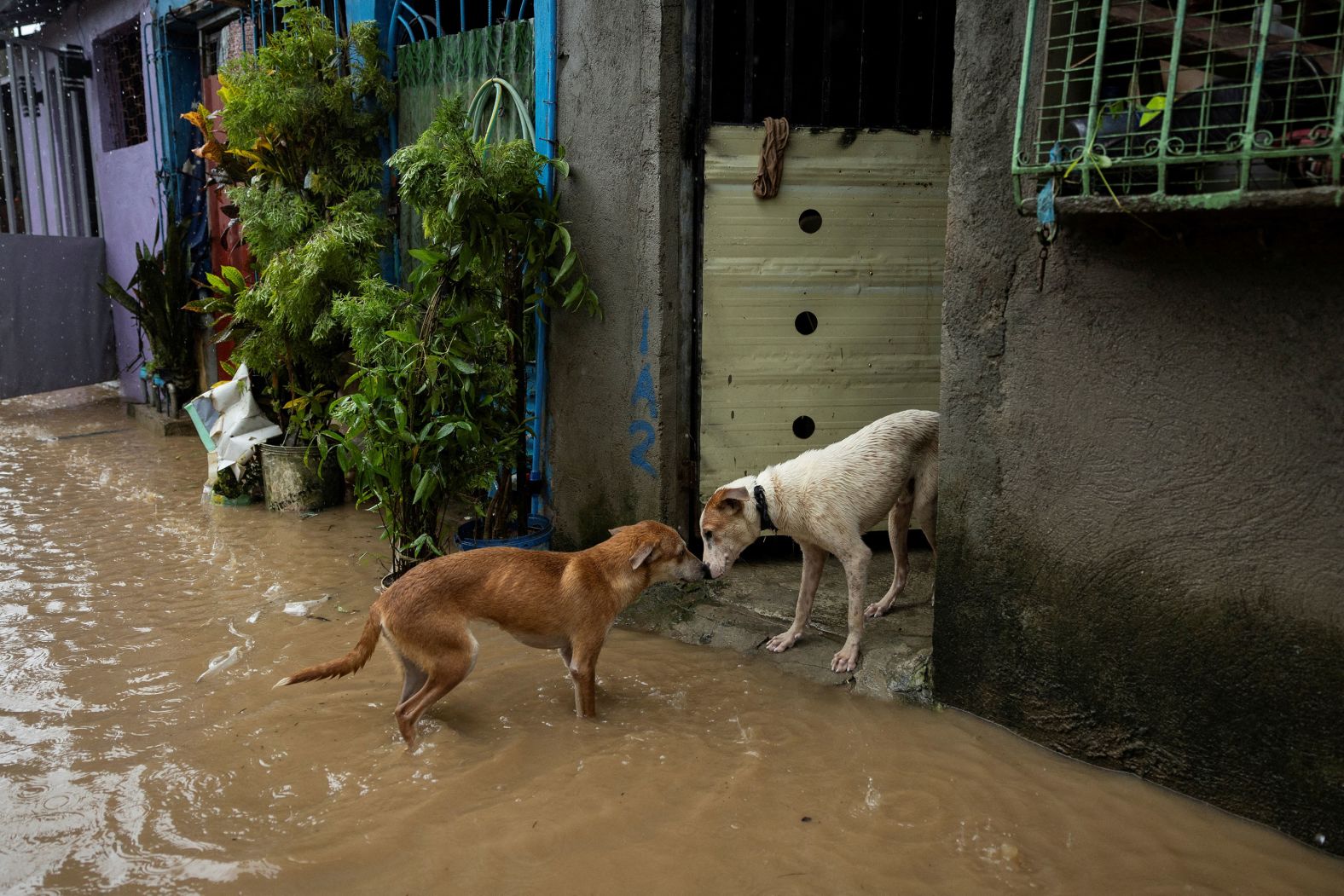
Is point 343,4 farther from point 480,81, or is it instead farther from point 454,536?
point 454,536

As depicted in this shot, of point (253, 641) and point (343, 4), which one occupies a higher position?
point (343, 4)

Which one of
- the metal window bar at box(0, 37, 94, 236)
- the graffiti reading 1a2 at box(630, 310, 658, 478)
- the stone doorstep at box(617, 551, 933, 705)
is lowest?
the stone doorstep at box(617, 551, 933, 705)

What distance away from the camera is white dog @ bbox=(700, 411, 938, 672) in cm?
438

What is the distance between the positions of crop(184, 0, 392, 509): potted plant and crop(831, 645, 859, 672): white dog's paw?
350cm

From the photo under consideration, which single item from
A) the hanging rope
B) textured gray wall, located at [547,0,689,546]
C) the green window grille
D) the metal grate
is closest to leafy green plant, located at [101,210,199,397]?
the metal grate

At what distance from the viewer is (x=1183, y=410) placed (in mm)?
3170

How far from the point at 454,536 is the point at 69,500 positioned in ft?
12.3

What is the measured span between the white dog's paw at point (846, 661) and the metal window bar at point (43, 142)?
435 inches

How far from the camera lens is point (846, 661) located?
4.36m

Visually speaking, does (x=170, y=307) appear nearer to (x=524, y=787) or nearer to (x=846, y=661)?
(x=524, y=787)

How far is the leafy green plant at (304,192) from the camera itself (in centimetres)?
625

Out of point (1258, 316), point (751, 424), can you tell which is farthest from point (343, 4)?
point (1258, 316)

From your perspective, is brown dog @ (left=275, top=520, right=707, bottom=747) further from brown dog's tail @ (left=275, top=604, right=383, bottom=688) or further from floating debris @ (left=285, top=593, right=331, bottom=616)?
floating debris @ (left=285, top=593, right=331, bottom=616)

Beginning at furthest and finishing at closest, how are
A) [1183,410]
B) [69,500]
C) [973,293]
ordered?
[69,500], [973,293], [1183,410]
